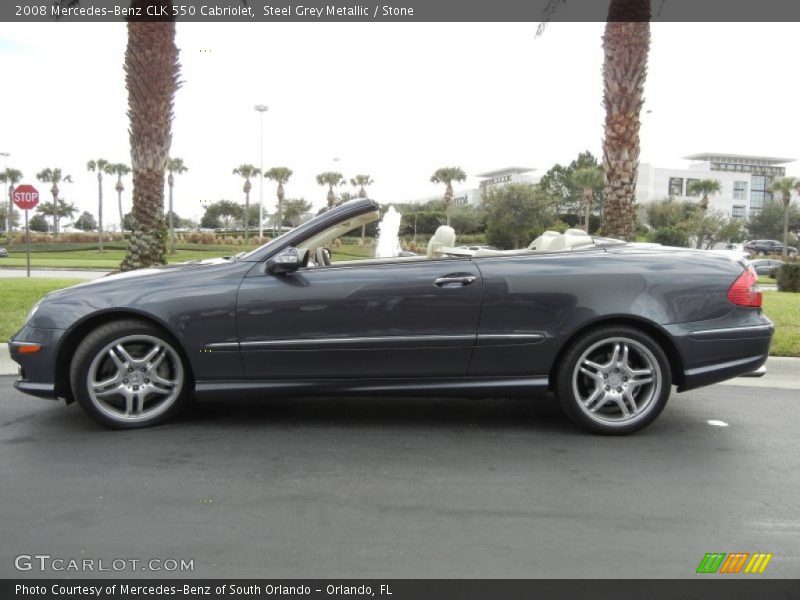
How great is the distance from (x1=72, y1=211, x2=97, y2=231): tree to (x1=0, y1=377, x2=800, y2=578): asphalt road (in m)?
116

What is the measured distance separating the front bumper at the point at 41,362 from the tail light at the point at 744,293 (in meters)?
4.21

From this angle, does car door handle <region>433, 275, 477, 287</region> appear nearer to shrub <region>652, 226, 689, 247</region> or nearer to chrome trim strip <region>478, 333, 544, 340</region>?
chrome trim strip <region>478, 333, 544, 340</region>

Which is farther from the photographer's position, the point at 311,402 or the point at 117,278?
the point at 311,402

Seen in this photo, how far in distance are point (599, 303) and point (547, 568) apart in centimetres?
205

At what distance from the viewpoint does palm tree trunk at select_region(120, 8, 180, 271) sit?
10852mm

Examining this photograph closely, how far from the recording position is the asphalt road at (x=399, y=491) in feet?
9.32

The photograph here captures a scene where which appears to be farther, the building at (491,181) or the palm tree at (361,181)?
the building at (491,181)

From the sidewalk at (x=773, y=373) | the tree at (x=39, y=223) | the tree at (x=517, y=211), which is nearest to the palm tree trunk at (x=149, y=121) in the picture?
the sidewalk at (x=773, y=373)

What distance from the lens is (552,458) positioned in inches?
160

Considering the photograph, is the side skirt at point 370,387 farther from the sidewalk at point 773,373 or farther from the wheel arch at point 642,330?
the sidewalk at point 773,373

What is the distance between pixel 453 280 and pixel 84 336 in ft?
7.72
